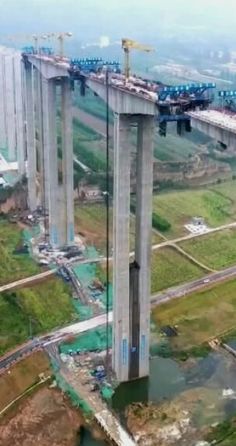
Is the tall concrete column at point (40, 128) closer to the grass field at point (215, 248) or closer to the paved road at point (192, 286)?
the grass field at point (215, 248)

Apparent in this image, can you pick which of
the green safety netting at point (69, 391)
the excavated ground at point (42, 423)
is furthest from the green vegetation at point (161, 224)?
the excavated ground at point (42, 423)

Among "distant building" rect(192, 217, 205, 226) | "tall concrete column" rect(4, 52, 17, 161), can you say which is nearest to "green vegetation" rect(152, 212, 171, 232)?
"distant building" rect(192, 217, 205, 226)

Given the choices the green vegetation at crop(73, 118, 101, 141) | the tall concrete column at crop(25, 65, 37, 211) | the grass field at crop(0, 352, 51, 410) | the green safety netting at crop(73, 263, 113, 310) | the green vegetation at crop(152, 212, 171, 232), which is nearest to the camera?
the grass field at crop(0, 352, 51, 410)

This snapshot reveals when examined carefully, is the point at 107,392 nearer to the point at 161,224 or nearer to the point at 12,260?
the point at 12,260

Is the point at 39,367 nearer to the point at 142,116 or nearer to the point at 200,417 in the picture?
the point at 200,417

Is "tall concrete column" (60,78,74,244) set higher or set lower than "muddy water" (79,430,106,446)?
higher

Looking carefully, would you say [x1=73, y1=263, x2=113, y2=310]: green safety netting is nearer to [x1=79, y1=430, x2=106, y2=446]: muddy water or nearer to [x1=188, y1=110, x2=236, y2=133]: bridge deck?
[x1=79, y1=430, x2=106, y2=446]: muddy water

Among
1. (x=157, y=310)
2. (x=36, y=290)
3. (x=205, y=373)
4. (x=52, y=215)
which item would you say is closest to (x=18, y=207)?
(x=52, y=215)
